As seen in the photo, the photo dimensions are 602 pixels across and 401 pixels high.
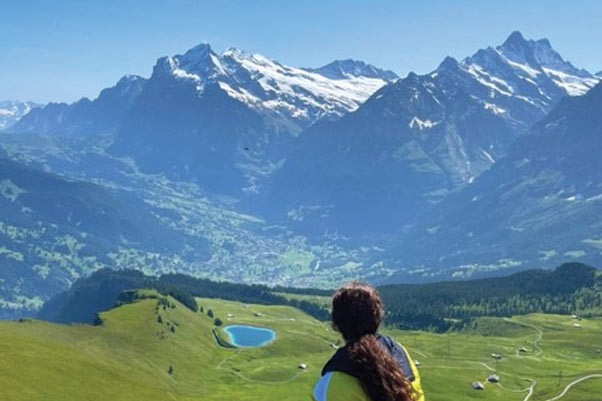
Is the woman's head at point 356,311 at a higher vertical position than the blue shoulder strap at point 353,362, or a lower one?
higher

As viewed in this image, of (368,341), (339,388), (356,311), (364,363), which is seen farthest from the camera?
(356,311)

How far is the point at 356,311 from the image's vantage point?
12812 mm

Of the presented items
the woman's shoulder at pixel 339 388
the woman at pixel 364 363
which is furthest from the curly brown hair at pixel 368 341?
the woman's shoulder at pixel 339 388

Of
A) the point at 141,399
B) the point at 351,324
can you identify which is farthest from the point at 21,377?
the point at 351,324

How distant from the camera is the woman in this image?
1162cm

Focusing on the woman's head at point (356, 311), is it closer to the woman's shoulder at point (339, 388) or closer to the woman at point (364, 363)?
the woman at point (364, 363)

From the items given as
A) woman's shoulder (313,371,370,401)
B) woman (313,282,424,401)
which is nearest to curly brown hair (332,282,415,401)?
woman (313,282,424,401)

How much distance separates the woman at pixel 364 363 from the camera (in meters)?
11.6

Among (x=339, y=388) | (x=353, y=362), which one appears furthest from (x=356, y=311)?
(x=339, y=388)

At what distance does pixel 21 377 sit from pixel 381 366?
167 m

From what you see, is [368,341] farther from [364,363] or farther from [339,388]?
[339,388]

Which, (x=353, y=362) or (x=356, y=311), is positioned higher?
(x=356, y=311)

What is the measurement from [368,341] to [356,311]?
2.37 feet

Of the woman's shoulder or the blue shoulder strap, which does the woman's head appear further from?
the woman's shoulder
